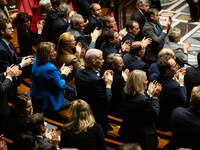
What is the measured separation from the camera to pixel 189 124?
2645 mm

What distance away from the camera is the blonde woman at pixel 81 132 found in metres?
2.46

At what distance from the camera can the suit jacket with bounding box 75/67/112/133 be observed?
325cm

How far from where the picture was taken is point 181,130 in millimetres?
2699

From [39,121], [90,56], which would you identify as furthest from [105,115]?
[39,121]

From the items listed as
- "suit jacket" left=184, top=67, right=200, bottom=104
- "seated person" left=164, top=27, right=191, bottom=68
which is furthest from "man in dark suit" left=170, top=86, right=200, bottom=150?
"seated person" left=164, top=27, right=191, bottom=68

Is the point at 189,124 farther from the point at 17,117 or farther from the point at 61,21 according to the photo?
the point at 61,21

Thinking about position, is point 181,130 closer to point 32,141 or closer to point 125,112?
point 125,112

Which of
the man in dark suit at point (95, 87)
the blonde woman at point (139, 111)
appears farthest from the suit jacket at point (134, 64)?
the blonde woman at point (139, 111)

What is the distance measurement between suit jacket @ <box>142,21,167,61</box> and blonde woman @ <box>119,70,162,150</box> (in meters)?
2.29

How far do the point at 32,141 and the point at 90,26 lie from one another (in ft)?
11.8

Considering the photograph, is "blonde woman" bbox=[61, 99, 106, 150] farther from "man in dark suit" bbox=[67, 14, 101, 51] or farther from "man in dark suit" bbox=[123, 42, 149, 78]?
"man in dark suit" bbox=[67, 14, 101, 51]

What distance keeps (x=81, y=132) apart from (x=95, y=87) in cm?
85

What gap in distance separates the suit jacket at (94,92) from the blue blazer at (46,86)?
279 millimetres

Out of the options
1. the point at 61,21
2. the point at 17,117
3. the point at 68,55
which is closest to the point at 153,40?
the point at 61,21
